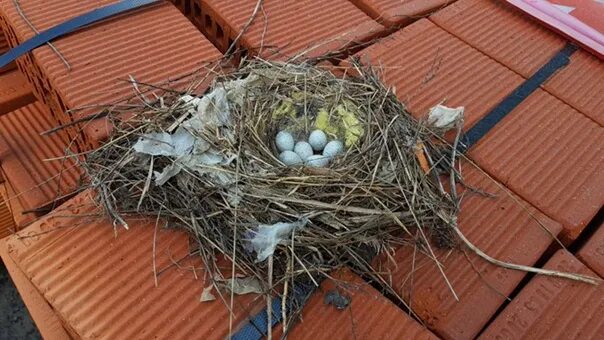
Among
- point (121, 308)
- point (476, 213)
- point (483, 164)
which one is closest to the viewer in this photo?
point (121, 308)

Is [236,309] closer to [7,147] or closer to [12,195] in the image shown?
[12,195]

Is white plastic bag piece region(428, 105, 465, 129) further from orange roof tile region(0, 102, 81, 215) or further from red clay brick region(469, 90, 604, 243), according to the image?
orange roof tile region(0, 102, 81, 215)

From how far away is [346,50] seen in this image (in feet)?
6.53

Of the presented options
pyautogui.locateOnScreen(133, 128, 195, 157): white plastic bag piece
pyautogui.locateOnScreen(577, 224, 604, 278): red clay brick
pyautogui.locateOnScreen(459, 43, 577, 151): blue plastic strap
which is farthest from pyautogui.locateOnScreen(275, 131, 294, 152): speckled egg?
pyautogui.locateOnScreen(577, 224, 604, 278): red clay brick

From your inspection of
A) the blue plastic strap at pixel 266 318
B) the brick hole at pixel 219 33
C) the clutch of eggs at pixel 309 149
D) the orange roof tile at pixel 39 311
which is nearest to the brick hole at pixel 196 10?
the brick hole at pixel 219 33

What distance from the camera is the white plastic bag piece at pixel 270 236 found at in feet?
4.42

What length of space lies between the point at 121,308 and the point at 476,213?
1.01 metres

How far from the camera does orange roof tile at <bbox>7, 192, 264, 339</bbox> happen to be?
131 centimetres

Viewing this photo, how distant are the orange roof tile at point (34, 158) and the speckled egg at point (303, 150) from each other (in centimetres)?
74

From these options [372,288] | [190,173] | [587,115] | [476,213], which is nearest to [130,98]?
[190,173]

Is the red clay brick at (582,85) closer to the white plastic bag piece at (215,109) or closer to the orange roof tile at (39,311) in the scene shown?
the white plastic bag piece at (215,109)

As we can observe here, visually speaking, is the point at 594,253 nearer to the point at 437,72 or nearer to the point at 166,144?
the point at 437,72

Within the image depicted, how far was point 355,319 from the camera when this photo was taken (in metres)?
1.36

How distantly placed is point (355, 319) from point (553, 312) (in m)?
0.53
